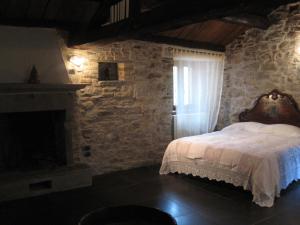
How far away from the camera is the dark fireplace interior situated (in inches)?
171

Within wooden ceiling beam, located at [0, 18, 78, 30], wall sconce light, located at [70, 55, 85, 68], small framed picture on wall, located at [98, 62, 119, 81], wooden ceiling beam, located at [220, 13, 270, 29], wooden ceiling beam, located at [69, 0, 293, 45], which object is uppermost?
wooden ceiling beam, located at [220, 13, 270, 29]

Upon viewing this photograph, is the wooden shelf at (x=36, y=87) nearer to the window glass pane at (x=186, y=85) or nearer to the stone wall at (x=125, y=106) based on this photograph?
the stone wall at (x=125, y=106)

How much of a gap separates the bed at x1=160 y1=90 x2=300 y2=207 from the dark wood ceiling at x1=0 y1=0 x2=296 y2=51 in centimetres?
157

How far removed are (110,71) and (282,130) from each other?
309 centimetres

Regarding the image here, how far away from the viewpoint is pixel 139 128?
5363 millimetres

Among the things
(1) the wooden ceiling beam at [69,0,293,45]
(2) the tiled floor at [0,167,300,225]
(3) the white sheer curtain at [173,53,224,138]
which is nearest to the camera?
(1) the wooden ceiling beam at [69,0,293,45]

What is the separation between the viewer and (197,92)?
20.0 ft

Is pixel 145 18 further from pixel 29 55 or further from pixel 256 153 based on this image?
pixel 256 153

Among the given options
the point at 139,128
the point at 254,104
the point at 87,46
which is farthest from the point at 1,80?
the point at 254,104

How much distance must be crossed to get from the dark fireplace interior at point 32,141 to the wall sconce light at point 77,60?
78cm

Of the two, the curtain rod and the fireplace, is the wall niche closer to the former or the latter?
the fireplace

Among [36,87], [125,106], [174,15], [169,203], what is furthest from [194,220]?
[36,87]

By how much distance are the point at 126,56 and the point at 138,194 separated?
2381 mm

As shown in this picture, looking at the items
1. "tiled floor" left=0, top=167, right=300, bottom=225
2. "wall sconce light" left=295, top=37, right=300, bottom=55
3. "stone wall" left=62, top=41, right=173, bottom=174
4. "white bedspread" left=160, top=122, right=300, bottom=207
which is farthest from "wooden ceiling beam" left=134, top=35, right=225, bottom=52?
"tiled floor" left=0, top=167, right=300, bottom=225
